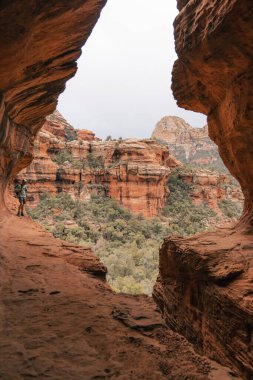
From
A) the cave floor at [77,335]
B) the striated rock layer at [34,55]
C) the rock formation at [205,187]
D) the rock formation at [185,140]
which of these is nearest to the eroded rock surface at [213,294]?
the cave floor at [77,335]

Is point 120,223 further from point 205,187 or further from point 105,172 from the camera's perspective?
point 205,187

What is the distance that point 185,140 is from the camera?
5143 inches

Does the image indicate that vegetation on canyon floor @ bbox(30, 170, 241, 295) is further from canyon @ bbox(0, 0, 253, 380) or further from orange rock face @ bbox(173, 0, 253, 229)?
orange rock face @ bbox(173, 0, 253, 229)

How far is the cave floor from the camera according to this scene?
11.0 ft

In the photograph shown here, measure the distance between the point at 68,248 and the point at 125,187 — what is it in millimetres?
34560

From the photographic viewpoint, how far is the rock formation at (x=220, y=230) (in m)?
6.07

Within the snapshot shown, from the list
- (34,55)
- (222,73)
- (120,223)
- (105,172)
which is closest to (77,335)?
(34,55)

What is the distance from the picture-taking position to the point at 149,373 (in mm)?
3469

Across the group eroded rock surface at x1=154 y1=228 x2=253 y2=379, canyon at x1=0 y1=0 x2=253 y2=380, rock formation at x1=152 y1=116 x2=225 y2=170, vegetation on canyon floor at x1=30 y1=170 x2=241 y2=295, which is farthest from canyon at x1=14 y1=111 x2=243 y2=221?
rock formation at x1=152 y1=116 x2=225 y2=170

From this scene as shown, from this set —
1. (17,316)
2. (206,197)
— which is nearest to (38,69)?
(17,316)

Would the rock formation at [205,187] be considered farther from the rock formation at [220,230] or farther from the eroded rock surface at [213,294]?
the eroded rock surface at [213,294]

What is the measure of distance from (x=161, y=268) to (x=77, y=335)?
22.4 ft

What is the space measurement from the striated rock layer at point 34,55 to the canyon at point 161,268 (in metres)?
0.04

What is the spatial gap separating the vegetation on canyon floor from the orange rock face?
53.1 ft
